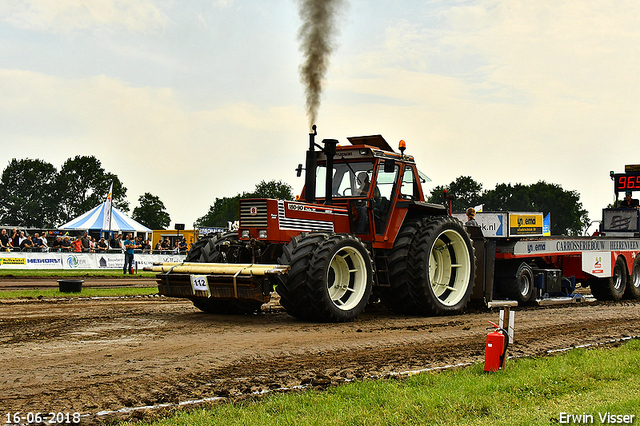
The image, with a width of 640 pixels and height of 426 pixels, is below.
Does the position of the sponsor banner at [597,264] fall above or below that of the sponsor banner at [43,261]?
above

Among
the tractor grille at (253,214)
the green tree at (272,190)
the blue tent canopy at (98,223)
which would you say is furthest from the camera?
the green tree at (272,190)

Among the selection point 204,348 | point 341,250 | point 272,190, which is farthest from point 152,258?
point 272,190

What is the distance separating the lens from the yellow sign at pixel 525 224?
47.0ft

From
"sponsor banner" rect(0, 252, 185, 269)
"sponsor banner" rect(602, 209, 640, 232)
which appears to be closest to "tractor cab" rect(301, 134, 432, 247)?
"sponsor banner" rect(602, 209, 640, 232)

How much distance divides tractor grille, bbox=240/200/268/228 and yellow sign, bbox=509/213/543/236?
644cm

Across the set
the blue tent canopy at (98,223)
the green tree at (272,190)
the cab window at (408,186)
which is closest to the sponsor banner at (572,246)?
the cab window at (408,186)

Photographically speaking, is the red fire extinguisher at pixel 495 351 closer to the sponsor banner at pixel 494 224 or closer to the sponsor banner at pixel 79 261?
the sponsor banner at pixel 494 224

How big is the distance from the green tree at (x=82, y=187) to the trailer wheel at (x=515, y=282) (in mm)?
97366

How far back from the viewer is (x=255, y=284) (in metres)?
9.27

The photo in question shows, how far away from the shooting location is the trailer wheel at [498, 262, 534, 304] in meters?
14.1

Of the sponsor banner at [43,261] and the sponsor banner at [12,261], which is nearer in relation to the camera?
the sponsor banner at [12,261]

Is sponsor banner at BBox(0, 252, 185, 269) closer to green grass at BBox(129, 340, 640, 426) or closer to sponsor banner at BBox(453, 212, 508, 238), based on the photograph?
sponsor banner at BBox(453, 212, 508, 238)

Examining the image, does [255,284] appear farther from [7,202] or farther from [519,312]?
[7,202]

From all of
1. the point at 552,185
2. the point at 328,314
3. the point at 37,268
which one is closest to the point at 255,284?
the point at 328,314
